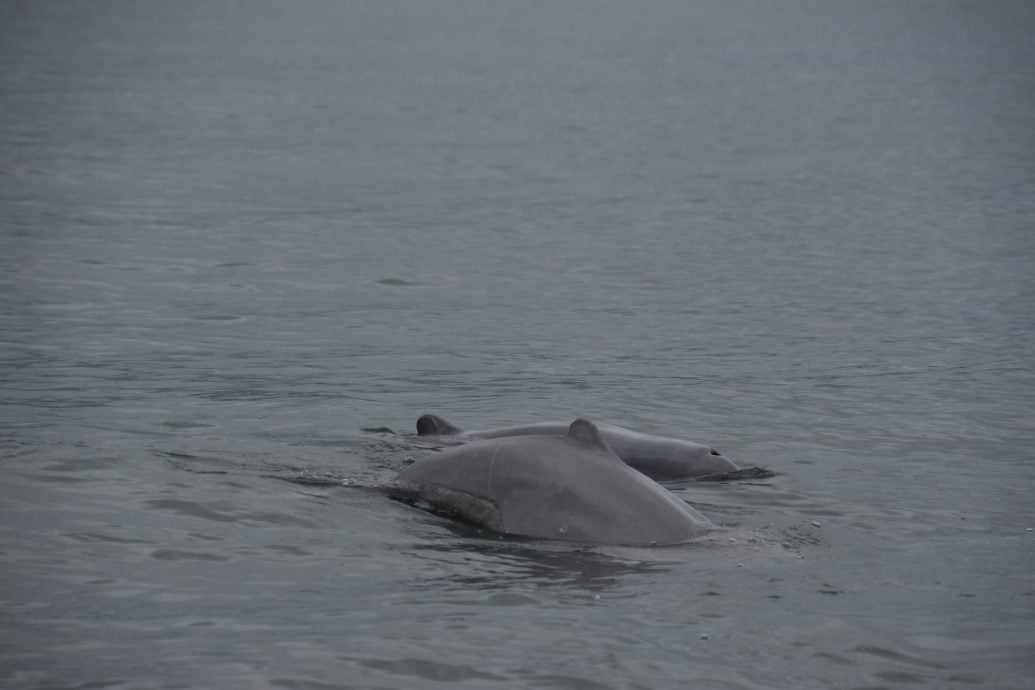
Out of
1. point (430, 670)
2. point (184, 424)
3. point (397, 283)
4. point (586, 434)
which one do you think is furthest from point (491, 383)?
point (430, 670)

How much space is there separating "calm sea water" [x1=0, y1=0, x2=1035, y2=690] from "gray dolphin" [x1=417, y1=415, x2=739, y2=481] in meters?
0.33

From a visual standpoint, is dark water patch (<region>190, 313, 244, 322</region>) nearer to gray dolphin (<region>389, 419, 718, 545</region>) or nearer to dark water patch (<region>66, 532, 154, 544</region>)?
dark water patch (<region>66, 532, 154, 544</region>)

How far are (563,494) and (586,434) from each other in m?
0.53

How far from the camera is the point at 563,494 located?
1048 centimetres

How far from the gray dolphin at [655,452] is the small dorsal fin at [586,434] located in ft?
5.08

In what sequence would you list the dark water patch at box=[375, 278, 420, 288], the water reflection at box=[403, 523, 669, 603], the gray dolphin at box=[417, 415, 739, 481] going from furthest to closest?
the dark water patch at box=[375, 278, 420, 288] → the gray dolphin at box=[417, 415, 739, 481] → the water reflection at box=[403, 523, 669, 603]

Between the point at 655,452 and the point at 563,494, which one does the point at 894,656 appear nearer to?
the point at 563,494

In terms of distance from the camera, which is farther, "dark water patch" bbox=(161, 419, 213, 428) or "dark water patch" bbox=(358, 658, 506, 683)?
"dark water patch" bbox=(161, 419, 213, 428)

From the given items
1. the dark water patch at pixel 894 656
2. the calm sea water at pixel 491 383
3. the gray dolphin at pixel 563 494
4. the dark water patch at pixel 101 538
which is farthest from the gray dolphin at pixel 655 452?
the dark water patch at pixel 894 656

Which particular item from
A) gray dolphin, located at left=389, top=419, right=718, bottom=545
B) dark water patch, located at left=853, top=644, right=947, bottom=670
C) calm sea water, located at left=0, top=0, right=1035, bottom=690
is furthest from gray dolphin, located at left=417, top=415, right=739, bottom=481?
dark water patch, located at left=853, top=644, right=947, bottom=670

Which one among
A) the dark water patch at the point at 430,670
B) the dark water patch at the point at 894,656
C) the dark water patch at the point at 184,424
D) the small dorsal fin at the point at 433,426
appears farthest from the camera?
the dark water patch at the point at 184,424

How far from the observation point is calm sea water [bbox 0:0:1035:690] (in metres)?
9.28

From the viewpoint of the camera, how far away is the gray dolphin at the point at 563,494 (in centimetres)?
1039

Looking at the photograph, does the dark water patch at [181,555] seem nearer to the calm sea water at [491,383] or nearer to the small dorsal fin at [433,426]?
the calm sea water at [491,383]
